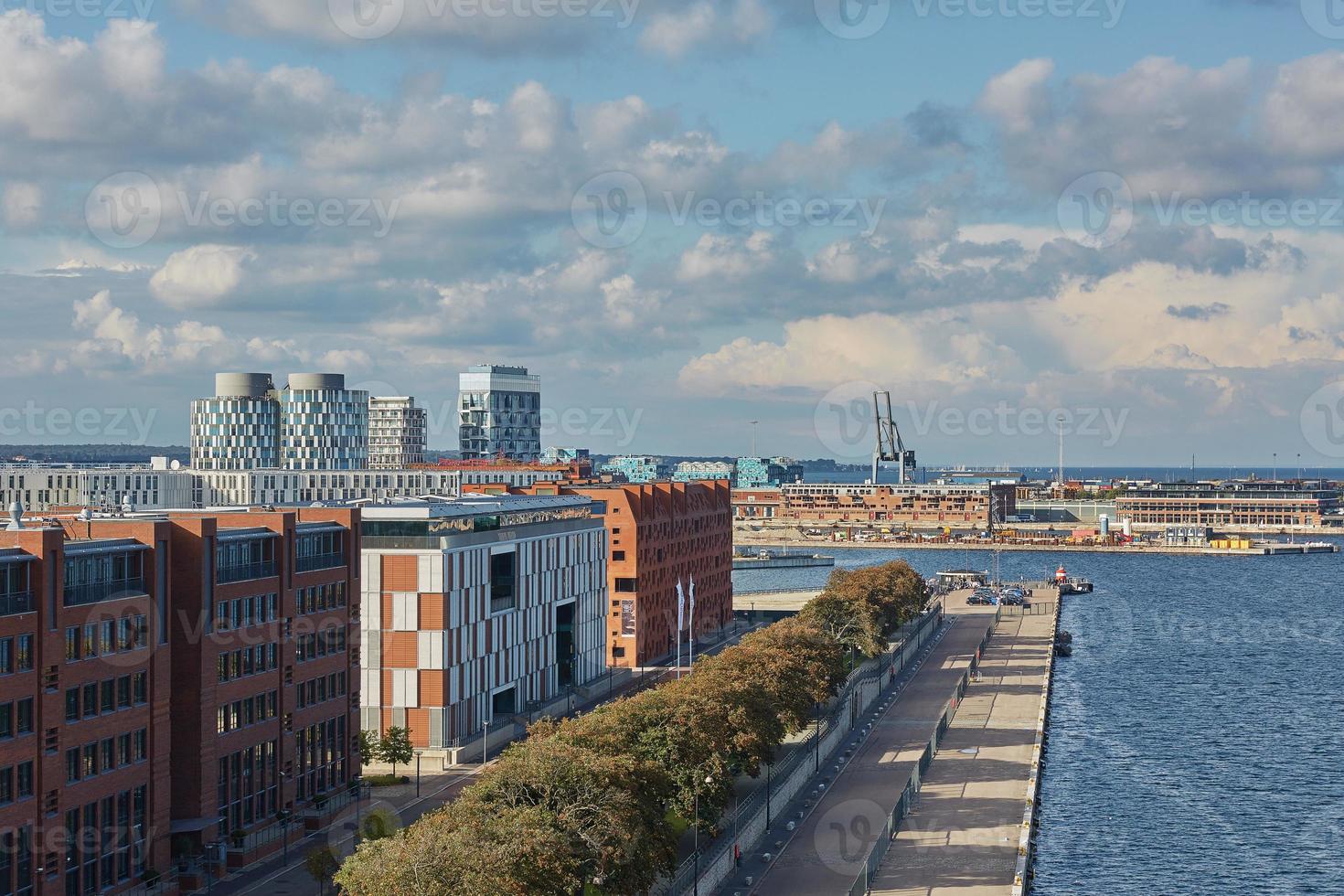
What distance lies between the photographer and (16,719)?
50812 mm

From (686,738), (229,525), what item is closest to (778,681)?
(686,738)

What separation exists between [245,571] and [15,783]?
1653 cm

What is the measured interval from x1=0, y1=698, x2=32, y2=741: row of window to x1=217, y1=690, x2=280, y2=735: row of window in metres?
12.1

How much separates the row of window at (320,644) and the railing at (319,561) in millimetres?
2866

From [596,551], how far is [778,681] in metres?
35.2

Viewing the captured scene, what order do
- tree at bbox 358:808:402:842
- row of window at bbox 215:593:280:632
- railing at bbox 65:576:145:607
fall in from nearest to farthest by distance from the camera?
railing at bbox 65:576:145:607 < tree at bbox 358:808:402:842 < row of window at bbox 215:593:280:632

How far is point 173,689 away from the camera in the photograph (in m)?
61.7

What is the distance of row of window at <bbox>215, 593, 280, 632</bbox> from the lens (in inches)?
2499

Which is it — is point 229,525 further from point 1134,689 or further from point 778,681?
point 1134,689

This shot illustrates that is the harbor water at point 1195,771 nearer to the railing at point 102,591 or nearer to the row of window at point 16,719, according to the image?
the railing at point 102,591

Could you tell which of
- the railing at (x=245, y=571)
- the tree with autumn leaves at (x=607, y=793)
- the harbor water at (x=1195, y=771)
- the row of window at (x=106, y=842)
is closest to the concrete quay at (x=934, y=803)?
the harbor water at (x=1195, y=771)

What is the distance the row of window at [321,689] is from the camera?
7100cm

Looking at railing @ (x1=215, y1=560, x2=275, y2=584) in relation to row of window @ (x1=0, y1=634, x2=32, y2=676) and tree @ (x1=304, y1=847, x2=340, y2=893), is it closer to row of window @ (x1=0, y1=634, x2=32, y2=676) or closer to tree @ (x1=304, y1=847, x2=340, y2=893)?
row of window @ (x1=0, y1=634, x2=32, y2=676)

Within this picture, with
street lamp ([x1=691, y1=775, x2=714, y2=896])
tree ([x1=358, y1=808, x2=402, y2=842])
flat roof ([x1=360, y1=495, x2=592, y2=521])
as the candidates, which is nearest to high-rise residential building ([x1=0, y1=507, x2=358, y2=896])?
tree ([x1=358, y1=808, x2=402, y2=842])
